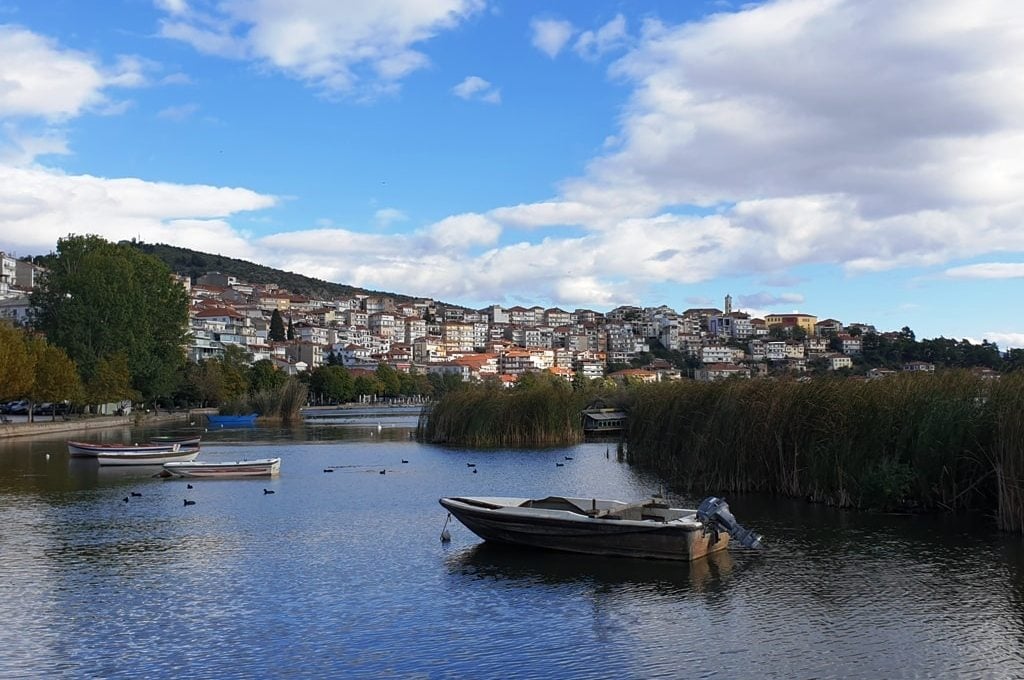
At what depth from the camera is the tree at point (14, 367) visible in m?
59.7

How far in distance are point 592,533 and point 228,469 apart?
22.5 meters

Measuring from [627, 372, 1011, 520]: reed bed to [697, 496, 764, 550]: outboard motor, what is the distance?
599 cm

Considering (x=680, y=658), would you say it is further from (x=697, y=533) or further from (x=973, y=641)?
(x=697, y=533)

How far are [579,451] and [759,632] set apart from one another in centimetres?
3422

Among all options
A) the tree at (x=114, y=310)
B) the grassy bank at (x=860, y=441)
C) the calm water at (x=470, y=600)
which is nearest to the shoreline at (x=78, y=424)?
the tree at (x=114, y=310)

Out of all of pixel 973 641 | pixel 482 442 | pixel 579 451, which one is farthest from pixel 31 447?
pixel 973 641

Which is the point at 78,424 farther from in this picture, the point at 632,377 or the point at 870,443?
the point at 870,443

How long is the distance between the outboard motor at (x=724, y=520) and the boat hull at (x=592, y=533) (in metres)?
0.25

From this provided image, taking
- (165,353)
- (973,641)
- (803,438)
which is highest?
(165,353)

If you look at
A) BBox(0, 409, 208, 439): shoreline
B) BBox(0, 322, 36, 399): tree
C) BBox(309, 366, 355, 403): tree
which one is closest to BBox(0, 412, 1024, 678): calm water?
BBox(0, 322, 36, 399): tree

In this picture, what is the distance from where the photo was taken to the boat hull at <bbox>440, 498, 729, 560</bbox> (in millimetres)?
18375

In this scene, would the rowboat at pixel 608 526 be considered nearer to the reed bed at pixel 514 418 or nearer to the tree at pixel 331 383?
the reed bed at pixel 514 418

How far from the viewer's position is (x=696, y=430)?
106 ft

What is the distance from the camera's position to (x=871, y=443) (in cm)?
2431
